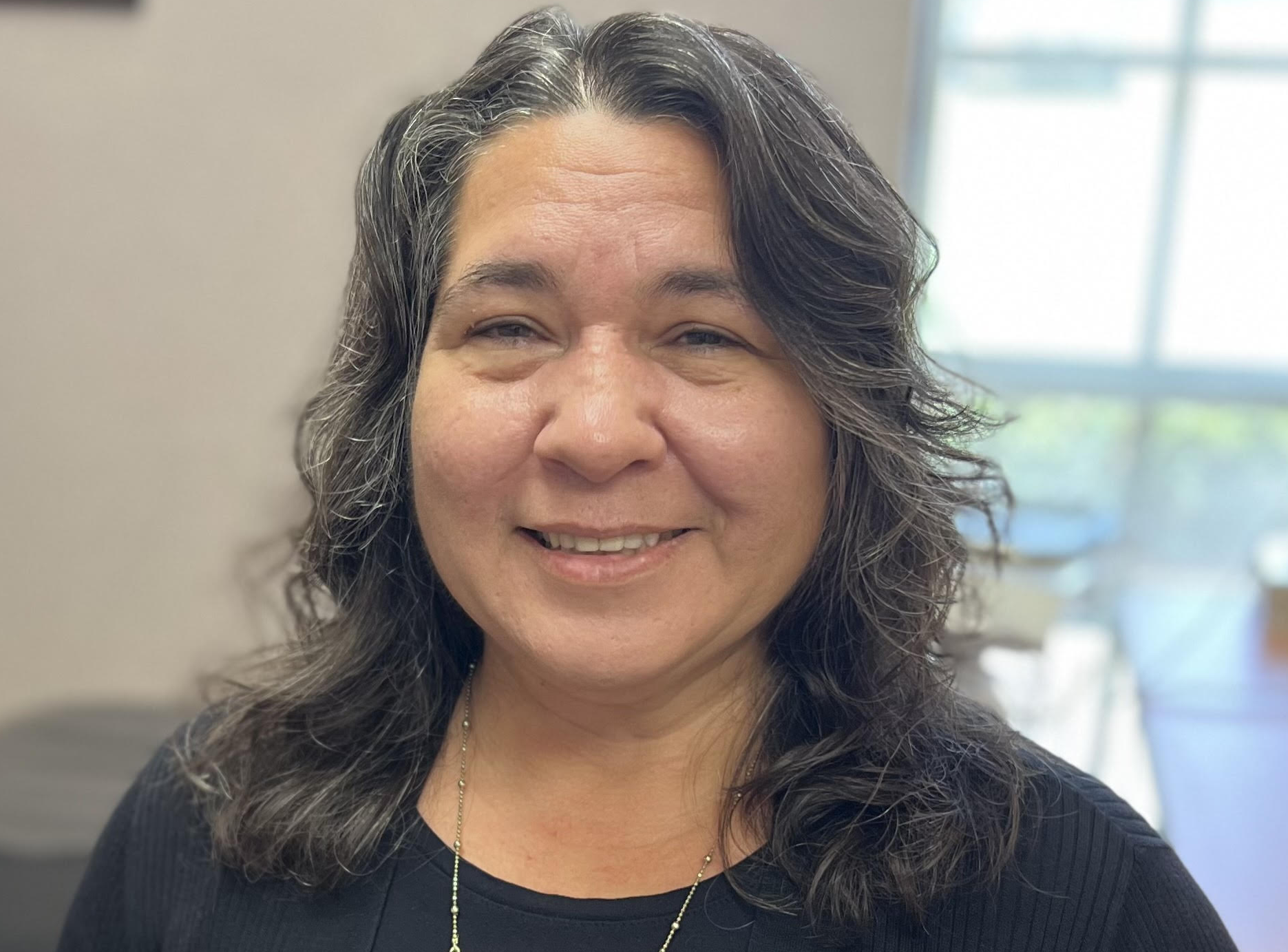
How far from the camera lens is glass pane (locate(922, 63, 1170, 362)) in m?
2.15

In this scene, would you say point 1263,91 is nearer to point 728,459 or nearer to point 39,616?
point 728,459

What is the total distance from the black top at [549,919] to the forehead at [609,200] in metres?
0.50

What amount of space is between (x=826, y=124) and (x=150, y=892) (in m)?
0.91

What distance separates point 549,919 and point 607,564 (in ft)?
0.96

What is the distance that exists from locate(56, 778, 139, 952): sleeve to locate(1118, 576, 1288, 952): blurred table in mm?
1053

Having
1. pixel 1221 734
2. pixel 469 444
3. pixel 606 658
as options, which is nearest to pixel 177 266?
pixel 469 444

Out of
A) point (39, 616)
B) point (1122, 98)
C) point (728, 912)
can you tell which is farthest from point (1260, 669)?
point (39, 616)

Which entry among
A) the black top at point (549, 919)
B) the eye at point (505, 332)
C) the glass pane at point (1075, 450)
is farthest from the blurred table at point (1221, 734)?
the eye at point (505, 332)

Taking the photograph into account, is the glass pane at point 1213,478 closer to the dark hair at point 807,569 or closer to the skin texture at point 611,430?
the dark hair at point 807,569

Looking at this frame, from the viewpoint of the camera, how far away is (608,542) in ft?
3.22

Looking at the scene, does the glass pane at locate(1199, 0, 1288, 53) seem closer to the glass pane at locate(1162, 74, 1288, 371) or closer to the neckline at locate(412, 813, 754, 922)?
the glass pane at locate(1162, 74, 1288, 371)

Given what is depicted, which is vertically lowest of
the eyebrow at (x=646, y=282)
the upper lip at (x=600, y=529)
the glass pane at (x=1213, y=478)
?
the glass pane at (x=1213, y=478)

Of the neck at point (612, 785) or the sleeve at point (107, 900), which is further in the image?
the sleeve at point (107, 900)

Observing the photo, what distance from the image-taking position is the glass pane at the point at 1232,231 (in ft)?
7.08
